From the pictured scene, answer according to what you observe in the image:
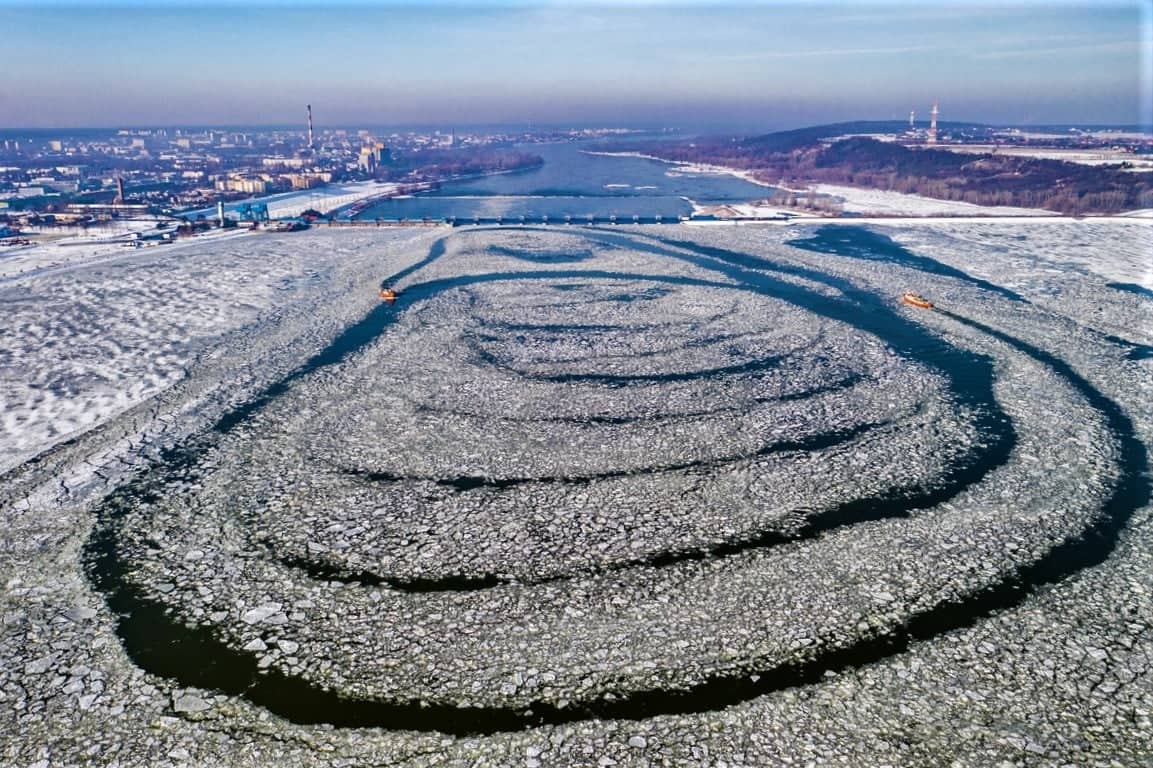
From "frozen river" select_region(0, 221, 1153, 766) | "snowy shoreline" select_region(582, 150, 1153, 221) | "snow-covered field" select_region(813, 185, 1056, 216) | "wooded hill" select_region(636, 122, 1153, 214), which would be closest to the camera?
"frozen river" select_region(0, 221, 1153, 766)

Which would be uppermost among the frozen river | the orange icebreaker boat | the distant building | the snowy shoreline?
the distant building

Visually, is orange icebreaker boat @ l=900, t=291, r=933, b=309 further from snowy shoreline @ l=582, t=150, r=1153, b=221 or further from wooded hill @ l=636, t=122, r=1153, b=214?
wooded hill @ l=636, t=122, r=1153, b=214

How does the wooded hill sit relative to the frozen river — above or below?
above

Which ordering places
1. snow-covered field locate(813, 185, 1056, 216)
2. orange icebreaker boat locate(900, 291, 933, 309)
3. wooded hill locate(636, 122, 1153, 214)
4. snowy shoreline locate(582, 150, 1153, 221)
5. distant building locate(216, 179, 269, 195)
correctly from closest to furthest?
orange icebreaker boat locate(900, 291, 933, 309) → snowy shoreline locate(582, 150, 1153, 221) → snow-covered field locate(813, 185, 1056, 216) → wooded hill locate(636, 122, 1153, 214) → distant building locate(216, 179, 269, 195)

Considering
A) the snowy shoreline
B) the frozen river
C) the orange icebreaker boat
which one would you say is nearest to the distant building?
the snowy shoreline

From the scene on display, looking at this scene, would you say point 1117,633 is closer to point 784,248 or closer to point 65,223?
point 784,248

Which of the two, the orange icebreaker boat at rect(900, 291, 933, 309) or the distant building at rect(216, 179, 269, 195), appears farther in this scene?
the distant building at rect(216, 179, 269, 195)

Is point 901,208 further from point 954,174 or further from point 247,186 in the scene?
point 247,186

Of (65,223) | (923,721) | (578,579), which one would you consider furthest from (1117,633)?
(65,223)

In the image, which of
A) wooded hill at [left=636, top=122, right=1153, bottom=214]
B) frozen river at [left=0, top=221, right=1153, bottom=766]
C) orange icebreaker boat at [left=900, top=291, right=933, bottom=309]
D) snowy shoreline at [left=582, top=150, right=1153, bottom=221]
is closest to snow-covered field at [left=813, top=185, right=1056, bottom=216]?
snowy shoreline at [left=582, top=150, right=1153, bottom=221]
